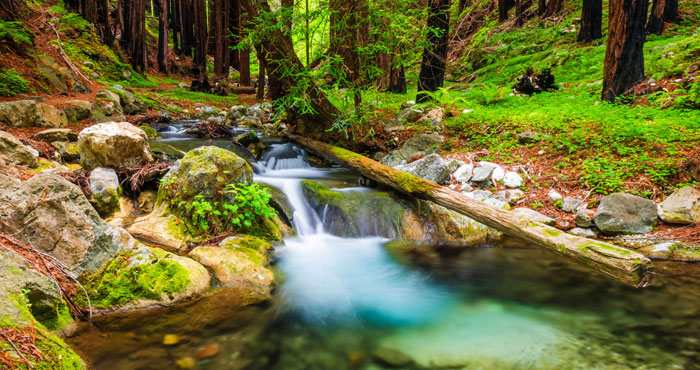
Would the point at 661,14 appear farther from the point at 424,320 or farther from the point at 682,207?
the point at 424,320

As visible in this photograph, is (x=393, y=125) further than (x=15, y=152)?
Yes

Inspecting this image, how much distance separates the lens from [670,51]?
8.20m

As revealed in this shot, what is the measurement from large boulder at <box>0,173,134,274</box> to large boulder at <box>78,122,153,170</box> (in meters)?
1.99

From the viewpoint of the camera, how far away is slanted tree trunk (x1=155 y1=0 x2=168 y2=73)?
18453mm

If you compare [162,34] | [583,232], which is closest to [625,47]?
[583,232]

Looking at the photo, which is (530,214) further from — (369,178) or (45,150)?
(45,150)

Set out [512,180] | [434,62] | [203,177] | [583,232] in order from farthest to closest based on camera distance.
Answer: [434,62], [512,180], [583,232], [203,177]

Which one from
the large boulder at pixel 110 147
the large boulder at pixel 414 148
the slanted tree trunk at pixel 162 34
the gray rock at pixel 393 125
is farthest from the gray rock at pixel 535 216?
the slanted tree trunk at pixel 162 34

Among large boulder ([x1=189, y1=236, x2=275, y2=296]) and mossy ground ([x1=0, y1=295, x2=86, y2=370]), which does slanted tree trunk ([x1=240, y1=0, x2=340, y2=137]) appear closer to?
large boulder ([x1=189, y1=236, x2=275, y2=296])

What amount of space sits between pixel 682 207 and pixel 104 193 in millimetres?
7090

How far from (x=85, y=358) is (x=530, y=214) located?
4.99 m

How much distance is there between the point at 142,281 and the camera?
2.97 metres

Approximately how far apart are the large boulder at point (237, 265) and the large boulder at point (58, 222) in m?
0.81

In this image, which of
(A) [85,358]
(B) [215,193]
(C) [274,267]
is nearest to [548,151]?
(C) [274,267]
